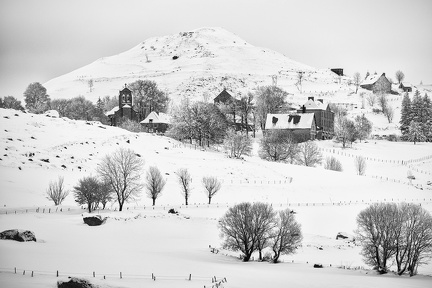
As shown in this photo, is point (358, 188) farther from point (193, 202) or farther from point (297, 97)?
point (297, 97)

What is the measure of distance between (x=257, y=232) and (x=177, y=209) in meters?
15.9

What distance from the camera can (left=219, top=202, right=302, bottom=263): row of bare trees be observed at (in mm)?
42938

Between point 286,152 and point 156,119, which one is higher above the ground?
point 156,119

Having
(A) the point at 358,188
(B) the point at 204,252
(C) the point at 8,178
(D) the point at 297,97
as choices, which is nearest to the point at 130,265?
(B) the point at 204,252

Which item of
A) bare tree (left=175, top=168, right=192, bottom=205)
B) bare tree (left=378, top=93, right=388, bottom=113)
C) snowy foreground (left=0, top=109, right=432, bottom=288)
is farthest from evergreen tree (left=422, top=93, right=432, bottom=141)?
bare tree (left=175, top=168, right=192, bottom=205)

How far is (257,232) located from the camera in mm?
43500

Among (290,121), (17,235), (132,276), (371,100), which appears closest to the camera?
(132,276)

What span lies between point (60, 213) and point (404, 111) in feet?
307

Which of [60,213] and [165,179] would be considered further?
[165,179]

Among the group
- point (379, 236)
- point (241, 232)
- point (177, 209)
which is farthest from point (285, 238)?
point (177, 209)

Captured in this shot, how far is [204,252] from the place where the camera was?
142 ft

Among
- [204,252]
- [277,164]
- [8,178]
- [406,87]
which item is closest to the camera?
[204,252]

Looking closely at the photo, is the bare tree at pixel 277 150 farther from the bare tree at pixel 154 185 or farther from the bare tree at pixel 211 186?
the bare tree at pixel 154 185

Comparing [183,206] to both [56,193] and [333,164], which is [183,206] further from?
[333,164]
